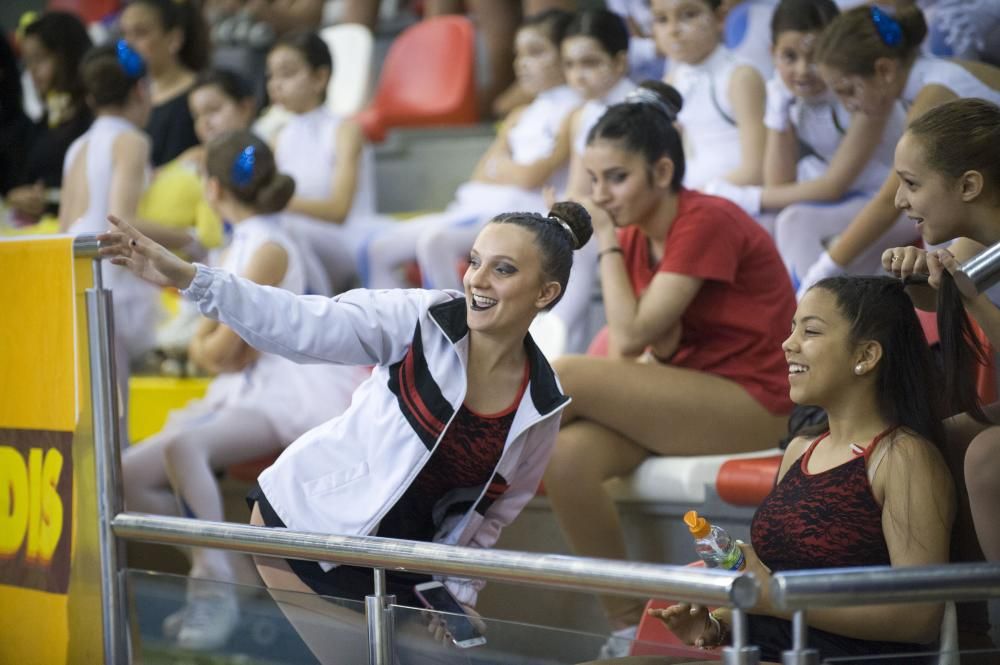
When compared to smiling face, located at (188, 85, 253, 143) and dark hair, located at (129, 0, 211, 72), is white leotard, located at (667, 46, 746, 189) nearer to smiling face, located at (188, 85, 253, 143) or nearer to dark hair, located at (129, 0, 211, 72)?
smiling face, located at (188, 85, 253, 143)

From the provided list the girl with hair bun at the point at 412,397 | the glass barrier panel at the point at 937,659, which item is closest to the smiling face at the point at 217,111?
the girl with hair bun at the point at 412,397

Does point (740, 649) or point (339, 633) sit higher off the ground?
point (740, 649)

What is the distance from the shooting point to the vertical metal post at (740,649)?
1.38 m

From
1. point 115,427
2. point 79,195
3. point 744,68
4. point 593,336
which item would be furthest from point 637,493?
point 79,195

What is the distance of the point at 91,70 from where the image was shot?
3820 millimetres

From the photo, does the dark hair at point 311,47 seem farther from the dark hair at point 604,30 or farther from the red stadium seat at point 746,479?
the red stadium seat at point 746,479

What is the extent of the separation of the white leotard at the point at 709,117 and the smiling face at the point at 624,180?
31.1 inches

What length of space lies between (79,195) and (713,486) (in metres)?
2.09

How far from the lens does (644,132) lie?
8.46 ft

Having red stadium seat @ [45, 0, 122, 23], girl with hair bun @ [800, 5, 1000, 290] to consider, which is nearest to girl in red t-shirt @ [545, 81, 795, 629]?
girl with hair bun @ [800, 5, 1000, 290]

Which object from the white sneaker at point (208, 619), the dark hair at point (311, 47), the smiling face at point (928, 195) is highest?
the dark hair at point (311, 47)

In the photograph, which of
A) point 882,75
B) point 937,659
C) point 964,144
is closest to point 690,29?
point 882,75

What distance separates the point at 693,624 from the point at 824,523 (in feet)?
0.72

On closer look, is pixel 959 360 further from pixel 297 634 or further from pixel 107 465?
pixel 107 465
